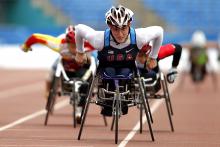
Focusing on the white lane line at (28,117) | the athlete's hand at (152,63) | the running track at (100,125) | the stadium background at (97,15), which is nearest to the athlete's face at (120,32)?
the athlete's hand at (152,63)

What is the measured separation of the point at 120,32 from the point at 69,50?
3596 mm

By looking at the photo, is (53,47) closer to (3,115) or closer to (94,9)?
(3,115)

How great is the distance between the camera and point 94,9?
5019cm

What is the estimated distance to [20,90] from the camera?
1202 inches

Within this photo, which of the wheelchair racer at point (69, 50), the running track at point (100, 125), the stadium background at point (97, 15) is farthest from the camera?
the stadium background at point (97, 15)

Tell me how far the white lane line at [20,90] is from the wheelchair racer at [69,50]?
9.28 m

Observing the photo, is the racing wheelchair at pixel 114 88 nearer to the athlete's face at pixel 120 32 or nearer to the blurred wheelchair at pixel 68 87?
the athlete's face at pixel 120 32

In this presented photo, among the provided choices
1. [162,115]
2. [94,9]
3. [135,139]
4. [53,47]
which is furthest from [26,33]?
[135,139]

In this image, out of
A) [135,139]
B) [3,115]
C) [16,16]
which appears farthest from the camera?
[16,16]

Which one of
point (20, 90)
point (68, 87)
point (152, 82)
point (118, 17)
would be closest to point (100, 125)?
point (68, 87)

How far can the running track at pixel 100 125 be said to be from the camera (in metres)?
13.8

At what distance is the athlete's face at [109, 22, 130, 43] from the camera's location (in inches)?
540

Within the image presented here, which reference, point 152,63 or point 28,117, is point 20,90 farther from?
point 152,63

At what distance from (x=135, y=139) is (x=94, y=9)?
3606cm
